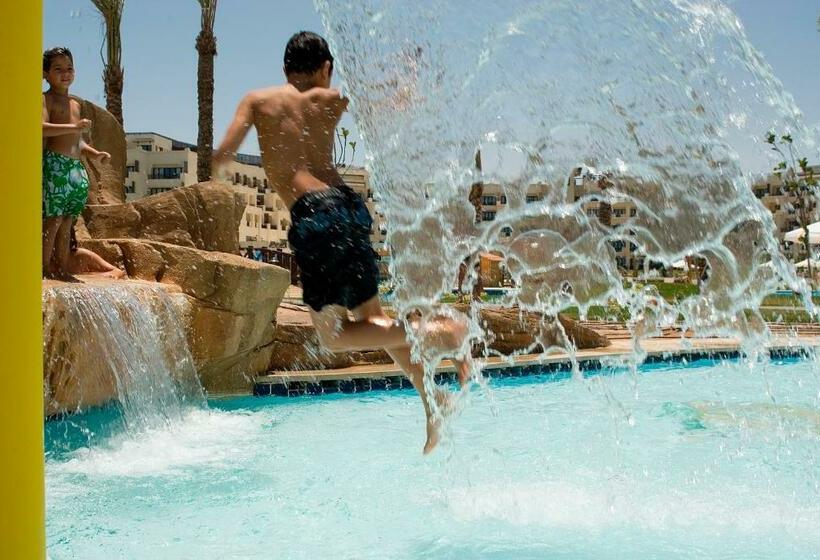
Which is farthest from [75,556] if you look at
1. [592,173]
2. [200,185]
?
[200,185]

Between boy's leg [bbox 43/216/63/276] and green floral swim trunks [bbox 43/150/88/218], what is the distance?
0.15 feet

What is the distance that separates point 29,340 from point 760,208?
4.39 m

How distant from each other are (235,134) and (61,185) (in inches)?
146

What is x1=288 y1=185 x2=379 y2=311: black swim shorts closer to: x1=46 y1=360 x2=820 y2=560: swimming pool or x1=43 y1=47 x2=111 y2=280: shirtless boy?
x1=46 y1=360 x2=820 y2=560: swimming pool

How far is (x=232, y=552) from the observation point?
137 inches

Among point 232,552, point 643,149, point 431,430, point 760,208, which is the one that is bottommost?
point 232,552

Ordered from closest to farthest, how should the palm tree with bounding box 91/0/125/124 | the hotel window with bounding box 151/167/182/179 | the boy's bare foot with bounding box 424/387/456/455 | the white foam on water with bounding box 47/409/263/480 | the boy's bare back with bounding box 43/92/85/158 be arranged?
the boy's bare foot with bounding box 424/387/456/455
the white foam on water with bounding box 47/409/263/480
the boy's bare back with bounding box 43/92/85/158
the palm tree with bounding box 91/0/125/124
the hotel window with bounding box 151/167/182/179

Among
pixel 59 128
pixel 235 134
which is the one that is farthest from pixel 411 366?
pixel 59 128

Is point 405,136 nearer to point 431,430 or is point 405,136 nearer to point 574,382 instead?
point 431,430

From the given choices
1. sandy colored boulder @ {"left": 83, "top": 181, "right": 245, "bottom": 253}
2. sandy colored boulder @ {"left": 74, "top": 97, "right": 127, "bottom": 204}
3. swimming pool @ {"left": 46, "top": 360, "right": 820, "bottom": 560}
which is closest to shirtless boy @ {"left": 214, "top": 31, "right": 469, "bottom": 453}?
swimming pool @ {"left": 46, "top": 360, "right": 820, "bottom": 560}

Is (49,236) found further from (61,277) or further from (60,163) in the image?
(60,163)

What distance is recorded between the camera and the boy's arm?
3600mm

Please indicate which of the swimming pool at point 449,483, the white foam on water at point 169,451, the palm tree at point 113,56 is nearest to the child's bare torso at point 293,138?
the swimming pool at point 449,483

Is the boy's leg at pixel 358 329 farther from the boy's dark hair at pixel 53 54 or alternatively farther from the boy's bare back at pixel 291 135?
the boy's dark hair at pixel 53 54
